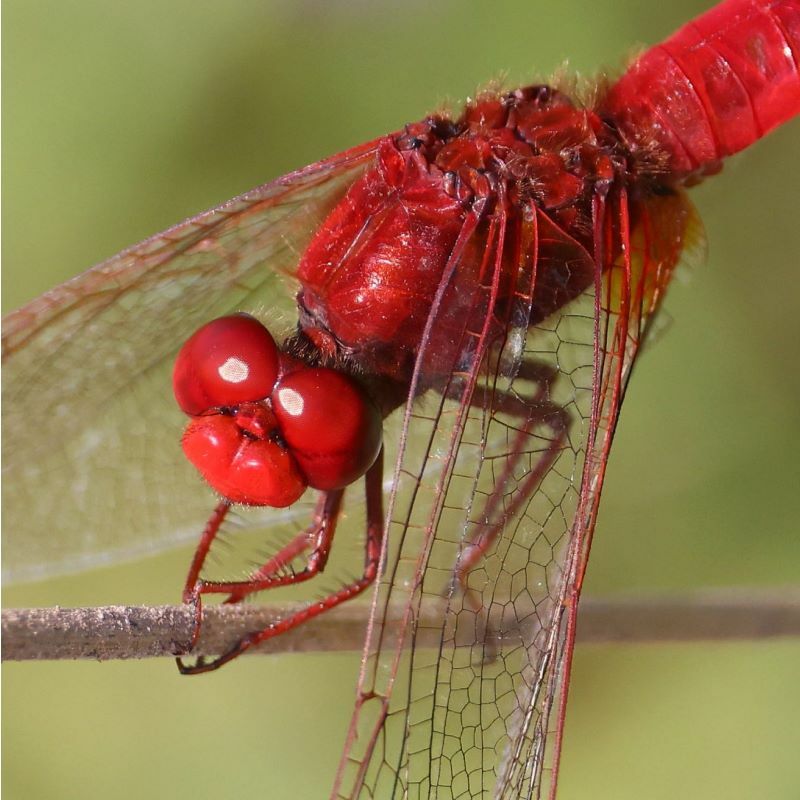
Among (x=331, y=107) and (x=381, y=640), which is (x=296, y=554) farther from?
(x=331, y=107)

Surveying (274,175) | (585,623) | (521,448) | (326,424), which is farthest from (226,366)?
(274,175)

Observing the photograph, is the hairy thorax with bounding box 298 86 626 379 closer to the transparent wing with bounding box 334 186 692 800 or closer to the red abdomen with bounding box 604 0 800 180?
the transparent wing with bounding box 334 186 692 800

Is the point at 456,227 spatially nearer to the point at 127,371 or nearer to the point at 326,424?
the point at 326,424

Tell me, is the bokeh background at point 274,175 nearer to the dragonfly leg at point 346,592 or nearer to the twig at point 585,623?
the twig at point 585,623

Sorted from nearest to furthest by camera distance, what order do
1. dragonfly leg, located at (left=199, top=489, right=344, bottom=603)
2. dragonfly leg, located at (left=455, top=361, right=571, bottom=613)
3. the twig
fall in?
the twig < dragonfly leg, located at (left=455, top=361, right=571, bottom=613) < dragonfly leg, located at (left=199, top=489, right=344, bottom=603)

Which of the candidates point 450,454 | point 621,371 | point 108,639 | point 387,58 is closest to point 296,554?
point 450,454

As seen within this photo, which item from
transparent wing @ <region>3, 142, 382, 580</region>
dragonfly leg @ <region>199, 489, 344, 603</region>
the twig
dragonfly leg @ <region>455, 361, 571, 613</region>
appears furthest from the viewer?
transparent wing @ <region>3, 142, 382, 580</region>

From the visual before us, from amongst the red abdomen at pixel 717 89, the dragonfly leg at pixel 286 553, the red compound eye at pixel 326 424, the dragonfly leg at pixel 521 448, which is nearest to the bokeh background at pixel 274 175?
the red abdomen at pixel 717 89

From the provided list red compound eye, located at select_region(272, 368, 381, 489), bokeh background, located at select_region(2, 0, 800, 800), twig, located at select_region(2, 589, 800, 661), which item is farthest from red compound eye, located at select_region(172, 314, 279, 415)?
bokeh background, located at select_region(2, 0, 800, 800)
